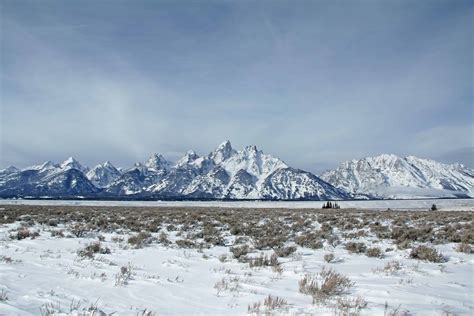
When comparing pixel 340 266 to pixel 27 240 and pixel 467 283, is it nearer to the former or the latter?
pixel 467 283

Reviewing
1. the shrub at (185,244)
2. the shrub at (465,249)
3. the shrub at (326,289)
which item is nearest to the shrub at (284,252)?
the shrub at (185,244)

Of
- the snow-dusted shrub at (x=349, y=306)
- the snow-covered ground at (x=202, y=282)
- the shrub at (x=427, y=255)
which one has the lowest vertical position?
the snow-covered ground at (x=202, y=282)

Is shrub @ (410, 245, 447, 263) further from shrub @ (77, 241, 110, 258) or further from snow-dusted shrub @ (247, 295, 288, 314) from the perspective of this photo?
shrub @ (77, 241, 110, 258)

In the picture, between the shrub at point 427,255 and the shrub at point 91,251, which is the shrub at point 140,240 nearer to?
the shrub at point 91,251

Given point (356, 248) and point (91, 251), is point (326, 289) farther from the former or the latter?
point (91, 251)

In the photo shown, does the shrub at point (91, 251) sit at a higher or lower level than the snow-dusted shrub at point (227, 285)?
higher

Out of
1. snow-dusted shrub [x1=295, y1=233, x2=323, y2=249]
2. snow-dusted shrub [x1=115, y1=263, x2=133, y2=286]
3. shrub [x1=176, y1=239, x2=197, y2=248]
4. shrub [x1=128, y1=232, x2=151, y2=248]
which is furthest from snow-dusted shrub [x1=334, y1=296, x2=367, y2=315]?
shrub [x1=128, y1=232, x2=151, y2=248]

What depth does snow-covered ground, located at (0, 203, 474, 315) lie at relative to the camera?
5102 mm

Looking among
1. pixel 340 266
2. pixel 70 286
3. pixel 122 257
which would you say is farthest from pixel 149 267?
pixel 340 266

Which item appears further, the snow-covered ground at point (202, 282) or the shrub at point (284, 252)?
the shrub at point (284, 252)

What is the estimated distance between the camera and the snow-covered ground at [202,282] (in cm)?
510

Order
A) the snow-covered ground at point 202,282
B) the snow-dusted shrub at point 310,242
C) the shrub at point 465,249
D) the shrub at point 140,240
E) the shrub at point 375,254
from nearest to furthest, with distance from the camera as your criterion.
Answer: the snow-covered ground at point 202,282 → the shrub at point 375,254 → the shrub at point 465,249 → the shrub at point 140,240 → the snow-dusted shrub at point 310,242

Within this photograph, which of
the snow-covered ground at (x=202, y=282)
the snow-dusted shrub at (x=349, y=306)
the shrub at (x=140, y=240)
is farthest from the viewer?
the shrub at (x=140, y=240)

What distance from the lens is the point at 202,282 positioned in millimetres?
6953
